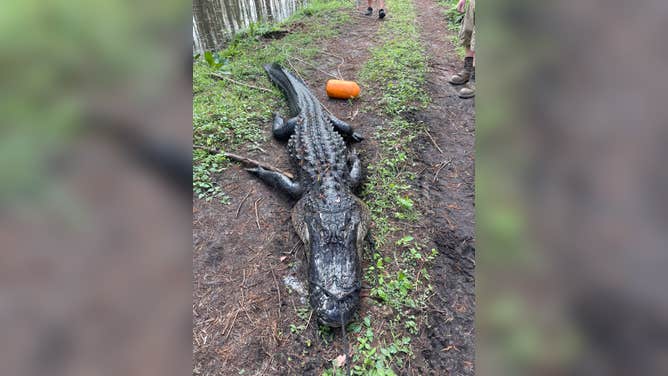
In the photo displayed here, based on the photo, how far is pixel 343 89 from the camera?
5121 mm

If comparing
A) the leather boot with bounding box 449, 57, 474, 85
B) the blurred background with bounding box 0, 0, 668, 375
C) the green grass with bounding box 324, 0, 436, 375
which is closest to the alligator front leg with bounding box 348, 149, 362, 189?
the green grass with bounding box 324, 0, 436, 375

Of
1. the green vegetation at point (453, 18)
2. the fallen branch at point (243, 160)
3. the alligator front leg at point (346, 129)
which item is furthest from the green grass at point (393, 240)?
the green vegetation at point (453, 18)

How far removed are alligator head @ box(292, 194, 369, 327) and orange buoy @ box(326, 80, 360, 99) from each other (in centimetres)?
231

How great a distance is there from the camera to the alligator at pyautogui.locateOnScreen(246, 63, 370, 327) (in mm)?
2436

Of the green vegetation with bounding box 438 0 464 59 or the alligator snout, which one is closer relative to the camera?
the alligator snout

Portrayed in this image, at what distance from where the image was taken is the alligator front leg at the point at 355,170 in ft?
11.8

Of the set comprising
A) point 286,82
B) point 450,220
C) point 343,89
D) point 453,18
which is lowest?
point 450,220

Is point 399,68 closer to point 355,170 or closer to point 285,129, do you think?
point 285,129
